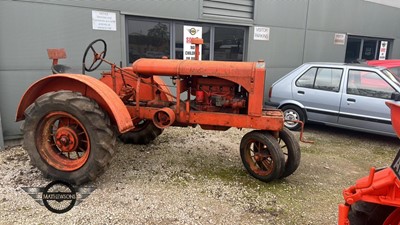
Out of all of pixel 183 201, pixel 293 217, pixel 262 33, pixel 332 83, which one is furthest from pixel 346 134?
pixel 183 201

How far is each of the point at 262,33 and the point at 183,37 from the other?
215 cm

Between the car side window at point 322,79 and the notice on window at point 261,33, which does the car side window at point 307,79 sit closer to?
the car side window at point 322,79

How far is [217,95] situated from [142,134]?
158 cm

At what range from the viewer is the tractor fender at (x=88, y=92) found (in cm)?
338

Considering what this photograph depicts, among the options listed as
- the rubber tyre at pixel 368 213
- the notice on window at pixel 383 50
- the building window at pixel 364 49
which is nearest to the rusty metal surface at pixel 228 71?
the rubber tyre at pixel 368 213

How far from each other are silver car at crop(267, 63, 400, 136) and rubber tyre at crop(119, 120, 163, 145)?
2.61 m

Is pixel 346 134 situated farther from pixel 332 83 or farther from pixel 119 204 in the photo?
pixel 119 204

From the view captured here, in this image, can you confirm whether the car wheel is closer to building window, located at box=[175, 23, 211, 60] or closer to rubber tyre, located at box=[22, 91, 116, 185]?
building window, located at box=[175, 23, 211, 60]

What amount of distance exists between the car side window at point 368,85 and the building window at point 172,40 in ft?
8.93

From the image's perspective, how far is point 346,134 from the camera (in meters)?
6.25

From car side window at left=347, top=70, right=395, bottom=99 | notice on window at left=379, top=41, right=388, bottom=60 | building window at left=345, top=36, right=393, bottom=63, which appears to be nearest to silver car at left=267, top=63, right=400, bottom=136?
car side window at left=347, top=70, right=395, bottom=99

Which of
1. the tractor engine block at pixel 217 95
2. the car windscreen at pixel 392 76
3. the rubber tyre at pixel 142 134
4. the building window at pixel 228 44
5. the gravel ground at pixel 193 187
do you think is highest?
the building window at pixel 228 44

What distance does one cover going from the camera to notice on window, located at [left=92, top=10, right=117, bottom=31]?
541cm

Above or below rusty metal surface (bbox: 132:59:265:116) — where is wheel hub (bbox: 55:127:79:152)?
below
